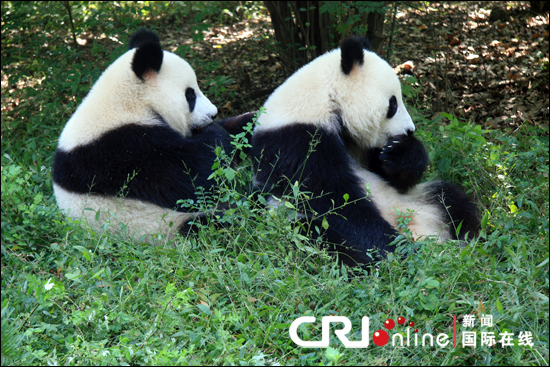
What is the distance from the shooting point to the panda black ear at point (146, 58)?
3941 mm

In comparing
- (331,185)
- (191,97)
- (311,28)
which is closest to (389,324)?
(331,185)

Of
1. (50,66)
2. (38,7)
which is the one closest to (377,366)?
(50,66)

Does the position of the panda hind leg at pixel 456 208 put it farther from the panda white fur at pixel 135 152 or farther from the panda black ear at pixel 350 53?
the panda white fur at pixel 135 152

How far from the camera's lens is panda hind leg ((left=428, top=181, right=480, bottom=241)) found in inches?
152

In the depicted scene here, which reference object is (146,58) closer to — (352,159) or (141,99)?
(141,99)

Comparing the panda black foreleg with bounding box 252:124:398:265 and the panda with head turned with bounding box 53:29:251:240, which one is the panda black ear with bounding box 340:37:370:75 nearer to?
the panda black foreleg with bounding box 252:124:398:265

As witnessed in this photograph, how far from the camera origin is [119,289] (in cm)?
321

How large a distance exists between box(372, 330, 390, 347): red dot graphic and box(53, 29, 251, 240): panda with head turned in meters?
1.58

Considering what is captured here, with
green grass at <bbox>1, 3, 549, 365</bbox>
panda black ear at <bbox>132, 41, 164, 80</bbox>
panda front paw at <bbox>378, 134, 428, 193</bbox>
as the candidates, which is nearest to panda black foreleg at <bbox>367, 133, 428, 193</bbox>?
panda front paw at <bbox>378, 134, 428, 193</bbox>

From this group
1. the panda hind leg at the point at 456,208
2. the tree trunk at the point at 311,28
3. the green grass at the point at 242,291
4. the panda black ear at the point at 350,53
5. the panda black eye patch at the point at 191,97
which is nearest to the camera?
the green grass at the point at 242,291

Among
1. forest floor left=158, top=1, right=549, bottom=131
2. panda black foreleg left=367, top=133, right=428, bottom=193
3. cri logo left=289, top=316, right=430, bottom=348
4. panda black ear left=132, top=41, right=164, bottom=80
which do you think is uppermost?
panda black ear left=132, top=41, right=164, bottom=80

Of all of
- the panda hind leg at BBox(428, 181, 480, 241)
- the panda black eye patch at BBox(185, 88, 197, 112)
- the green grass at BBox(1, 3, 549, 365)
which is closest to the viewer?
the green grass at BBox(1, 3, 549, 365)

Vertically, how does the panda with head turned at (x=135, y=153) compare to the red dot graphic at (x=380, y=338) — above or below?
above

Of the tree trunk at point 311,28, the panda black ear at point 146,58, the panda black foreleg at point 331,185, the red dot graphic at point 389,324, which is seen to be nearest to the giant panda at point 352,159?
the panda black foreleg at point 331,185
